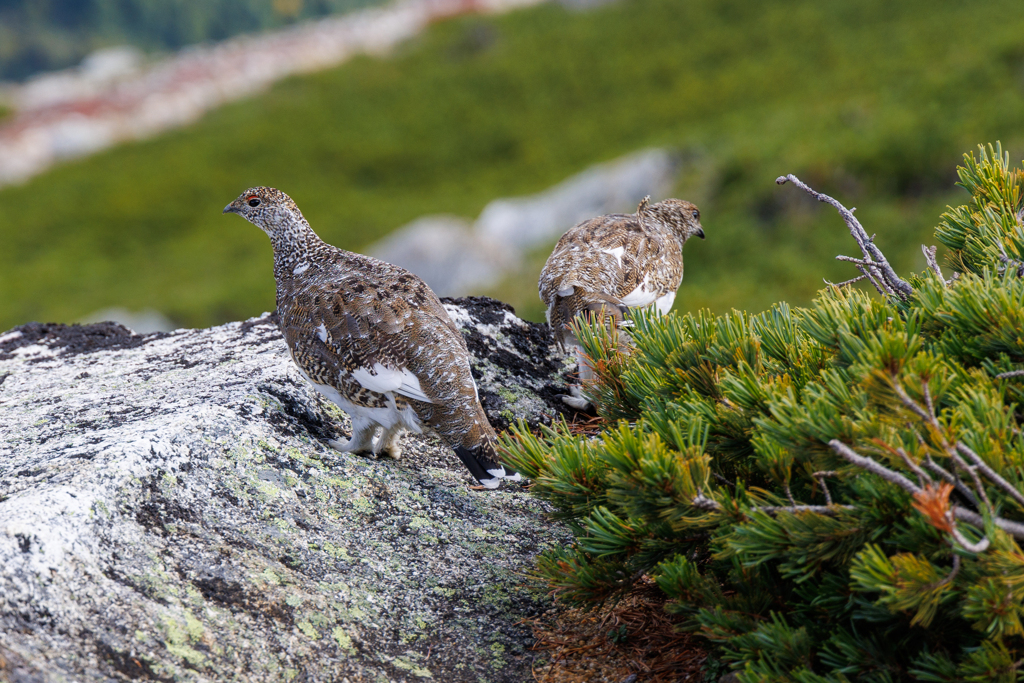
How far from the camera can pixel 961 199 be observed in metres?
12.9

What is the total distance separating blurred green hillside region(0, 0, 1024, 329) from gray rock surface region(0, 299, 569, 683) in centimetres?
975

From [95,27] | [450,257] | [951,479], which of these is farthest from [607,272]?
[95,27]

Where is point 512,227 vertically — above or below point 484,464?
above

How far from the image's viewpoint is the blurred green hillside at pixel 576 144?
1444 centimetres

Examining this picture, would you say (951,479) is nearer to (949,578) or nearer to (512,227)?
(949,578)

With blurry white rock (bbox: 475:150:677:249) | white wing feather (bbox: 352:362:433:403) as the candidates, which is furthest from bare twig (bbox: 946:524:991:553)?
blurry white rock (bbox: 475:150:677:249)

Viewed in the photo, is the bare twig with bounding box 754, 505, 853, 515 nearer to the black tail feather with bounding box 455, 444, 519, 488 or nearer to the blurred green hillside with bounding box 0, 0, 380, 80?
the black tail feather with bounding box 455, 444, 519, 488

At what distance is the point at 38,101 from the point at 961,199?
3722 centimetres

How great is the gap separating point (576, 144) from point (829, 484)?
949 inches

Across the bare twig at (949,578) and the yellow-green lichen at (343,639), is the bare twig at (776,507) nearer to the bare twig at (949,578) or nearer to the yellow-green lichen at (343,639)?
the bare twig at (949,578)

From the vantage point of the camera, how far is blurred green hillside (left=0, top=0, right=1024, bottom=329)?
1444 cm

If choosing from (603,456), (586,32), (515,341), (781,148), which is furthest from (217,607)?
(586,32)

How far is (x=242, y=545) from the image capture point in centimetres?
267

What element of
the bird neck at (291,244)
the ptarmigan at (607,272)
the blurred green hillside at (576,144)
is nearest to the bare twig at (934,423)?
the ptarmigan at (607,272)
